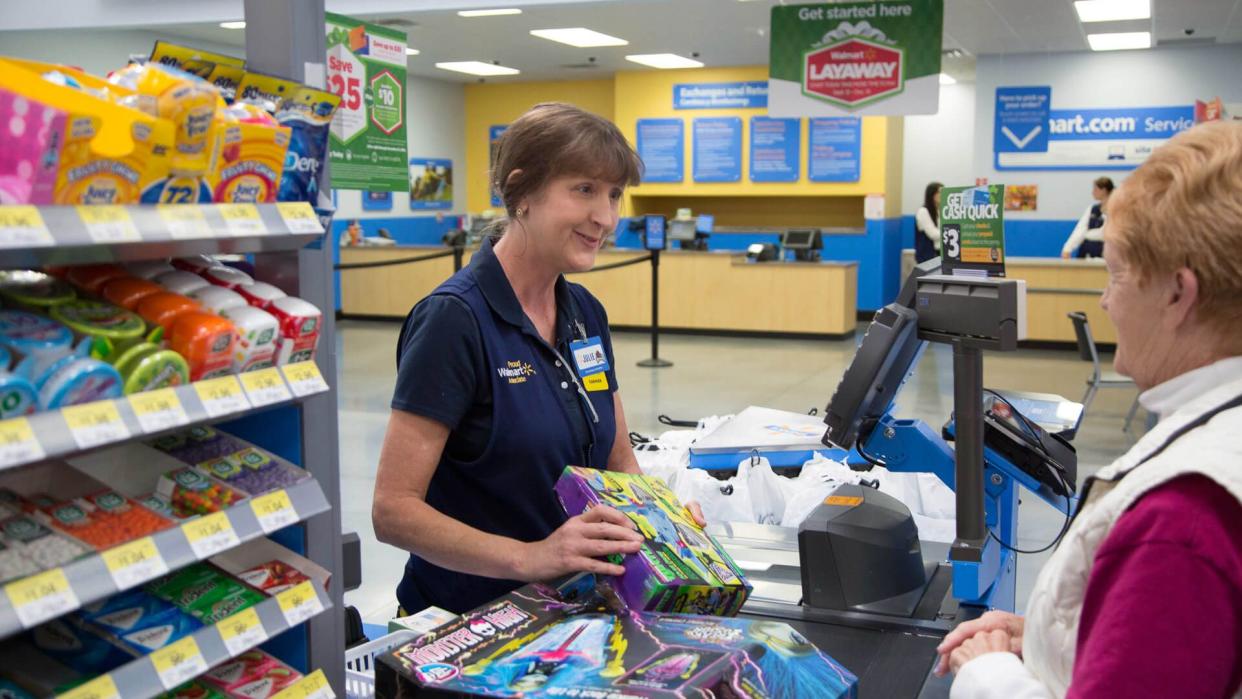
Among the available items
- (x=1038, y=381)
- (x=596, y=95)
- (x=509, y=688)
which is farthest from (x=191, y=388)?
(x=596, y=95)

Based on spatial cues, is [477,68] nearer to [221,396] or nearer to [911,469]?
[911,469]

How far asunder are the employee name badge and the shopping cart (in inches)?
21.6

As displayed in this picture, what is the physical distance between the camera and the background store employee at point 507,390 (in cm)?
168

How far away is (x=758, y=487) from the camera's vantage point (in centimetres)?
344

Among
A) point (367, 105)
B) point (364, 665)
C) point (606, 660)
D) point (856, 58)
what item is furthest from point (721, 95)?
point (606, 660)

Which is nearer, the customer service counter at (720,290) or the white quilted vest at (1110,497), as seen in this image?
the white quilted vest at (1110,497)

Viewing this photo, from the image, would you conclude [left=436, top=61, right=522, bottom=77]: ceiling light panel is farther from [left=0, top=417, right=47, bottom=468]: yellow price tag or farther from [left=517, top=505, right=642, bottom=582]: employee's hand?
[left=0, top=417, right=47, bottom=468]: yellow price tag

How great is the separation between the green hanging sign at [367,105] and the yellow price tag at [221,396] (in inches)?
75.1

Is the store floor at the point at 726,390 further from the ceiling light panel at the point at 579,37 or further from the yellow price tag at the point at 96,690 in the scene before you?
the ceiling light panel at the point at 579,37

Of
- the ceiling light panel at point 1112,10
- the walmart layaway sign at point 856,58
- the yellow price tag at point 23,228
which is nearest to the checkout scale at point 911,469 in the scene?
the yellow price tag at point 23,228

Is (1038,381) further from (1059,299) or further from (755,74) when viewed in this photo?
(755,74)

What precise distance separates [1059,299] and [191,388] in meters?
10.3

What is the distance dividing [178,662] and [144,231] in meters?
0.45

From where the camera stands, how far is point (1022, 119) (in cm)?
1244
